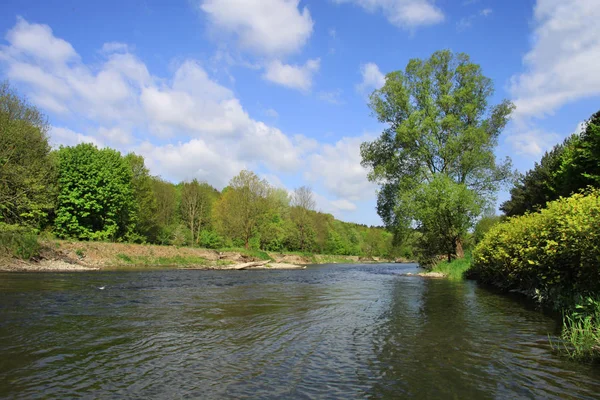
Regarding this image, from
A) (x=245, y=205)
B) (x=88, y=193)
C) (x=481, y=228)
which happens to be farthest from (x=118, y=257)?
(x=481, y=228)

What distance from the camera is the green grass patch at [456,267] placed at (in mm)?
26672

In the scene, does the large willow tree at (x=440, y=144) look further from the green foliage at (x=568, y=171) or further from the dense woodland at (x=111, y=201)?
the dense woodland at (x=111, y=201)

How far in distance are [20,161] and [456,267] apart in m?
33.4

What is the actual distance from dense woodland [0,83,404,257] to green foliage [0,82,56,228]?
6 cm

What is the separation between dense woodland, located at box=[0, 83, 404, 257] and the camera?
1041 inches

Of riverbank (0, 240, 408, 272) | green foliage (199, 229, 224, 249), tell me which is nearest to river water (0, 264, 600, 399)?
riverbank (0, 240, 408, 272)

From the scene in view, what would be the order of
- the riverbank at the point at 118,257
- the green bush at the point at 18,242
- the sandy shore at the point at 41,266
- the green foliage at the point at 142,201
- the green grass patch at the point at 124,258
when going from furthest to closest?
the green foliage at the point at 142,201 → the green grass patch at the point at 124,258 → the riverbank at the point at 118,257 → the green bush at the point at 18,242 → the sandy shore at the point at 41,266

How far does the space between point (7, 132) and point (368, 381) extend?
3031cm

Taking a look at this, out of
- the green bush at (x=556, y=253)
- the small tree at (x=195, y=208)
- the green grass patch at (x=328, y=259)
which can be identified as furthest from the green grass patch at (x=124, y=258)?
the green grass patch at (x=328, y=259)

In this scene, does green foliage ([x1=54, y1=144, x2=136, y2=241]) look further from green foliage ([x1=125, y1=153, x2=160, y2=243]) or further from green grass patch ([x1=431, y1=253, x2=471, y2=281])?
green grass patch ([x1=431, y1=253, x2=471, y2=281])

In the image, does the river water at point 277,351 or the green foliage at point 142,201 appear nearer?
the river water at point 277,351

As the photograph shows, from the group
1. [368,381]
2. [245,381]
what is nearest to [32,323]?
[245,381]

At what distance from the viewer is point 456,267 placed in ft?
92.1

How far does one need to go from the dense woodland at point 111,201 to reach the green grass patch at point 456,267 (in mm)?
26898
